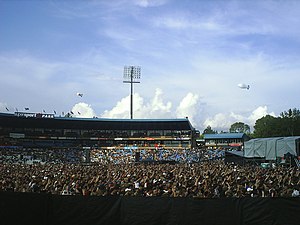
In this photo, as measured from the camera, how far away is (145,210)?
35.2 ft

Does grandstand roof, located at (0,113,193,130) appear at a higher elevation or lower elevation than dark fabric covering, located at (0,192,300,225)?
higher

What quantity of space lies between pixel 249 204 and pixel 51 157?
54.8 metres

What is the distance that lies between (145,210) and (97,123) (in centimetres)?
7857

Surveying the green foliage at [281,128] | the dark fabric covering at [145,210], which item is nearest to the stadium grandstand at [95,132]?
the green foliage at [281,128]

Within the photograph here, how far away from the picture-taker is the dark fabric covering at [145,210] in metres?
10.6

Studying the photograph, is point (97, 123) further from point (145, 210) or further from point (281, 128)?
point (145, 210)

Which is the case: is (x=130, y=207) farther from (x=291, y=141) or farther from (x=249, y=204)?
(x=291, y=141)

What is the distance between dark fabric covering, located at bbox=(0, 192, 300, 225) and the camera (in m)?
10.6

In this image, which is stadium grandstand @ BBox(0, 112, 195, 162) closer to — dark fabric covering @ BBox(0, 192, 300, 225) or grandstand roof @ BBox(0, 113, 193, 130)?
grandstand roof @ BBox(0, 113, 193, 130)

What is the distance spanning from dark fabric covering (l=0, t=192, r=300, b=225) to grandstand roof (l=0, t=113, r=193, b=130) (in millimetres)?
76402

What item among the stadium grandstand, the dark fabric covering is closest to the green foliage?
the stadium grandstand

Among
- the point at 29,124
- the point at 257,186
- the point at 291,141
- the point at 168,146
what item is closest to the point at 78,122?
the point at 29,124

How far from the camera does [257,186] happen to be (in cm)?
1584

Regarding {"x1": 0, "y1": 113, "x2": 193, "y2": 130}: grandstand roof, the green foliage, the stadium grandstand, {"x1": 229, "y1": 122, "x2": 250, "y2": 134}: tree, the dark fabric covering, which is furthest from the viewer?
{"x1": 229, "y1": 122, "x2": 250, "y2": 134}: tree
